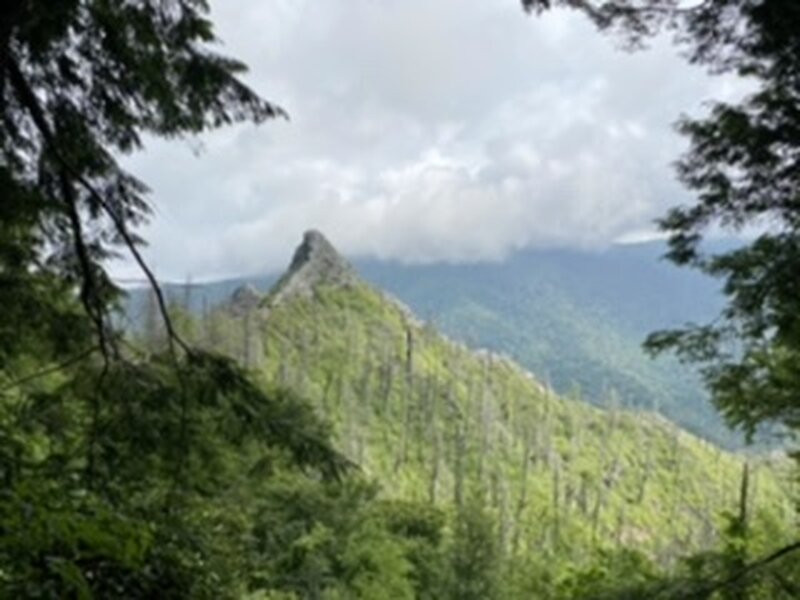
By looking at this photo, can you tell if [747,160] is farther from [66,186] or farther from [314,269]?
[314,269]

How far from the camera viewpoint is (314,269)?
5635 inches

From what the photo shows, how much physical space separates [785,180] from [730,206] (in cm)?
37

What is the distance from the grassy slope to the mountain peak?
280 cm

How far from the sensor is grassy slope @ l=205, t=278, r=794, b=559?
318 ft

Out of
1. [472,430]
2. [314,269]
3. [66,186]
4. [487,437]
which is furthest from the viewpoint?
[314,269]

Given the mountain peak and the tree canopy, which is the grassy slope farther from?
the tree canopy

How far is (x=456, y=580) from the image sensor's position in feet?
130

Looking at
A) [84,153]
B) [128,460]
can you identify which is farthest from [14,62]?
[128,460]

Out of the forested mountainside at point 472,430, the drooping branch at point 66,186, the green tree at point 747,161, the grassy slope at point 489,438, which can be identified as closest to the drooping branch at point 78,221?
the drooping branch at point 66,186

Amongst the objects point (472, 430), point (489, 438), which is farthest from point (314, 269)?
point (489, 438)

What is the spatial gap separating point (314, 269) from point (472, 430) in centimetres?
4323

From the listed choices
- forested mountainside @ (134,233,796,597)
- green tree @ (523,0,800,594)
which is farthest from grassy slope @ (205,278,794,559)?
green tree @ (523,0,800,594)

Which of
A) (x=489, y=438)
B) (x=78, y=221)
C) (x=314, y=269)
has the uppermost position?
(x=314, y=269)

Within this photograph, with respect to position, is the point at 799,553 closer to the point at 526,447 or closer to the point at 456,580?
the point at 456,580
